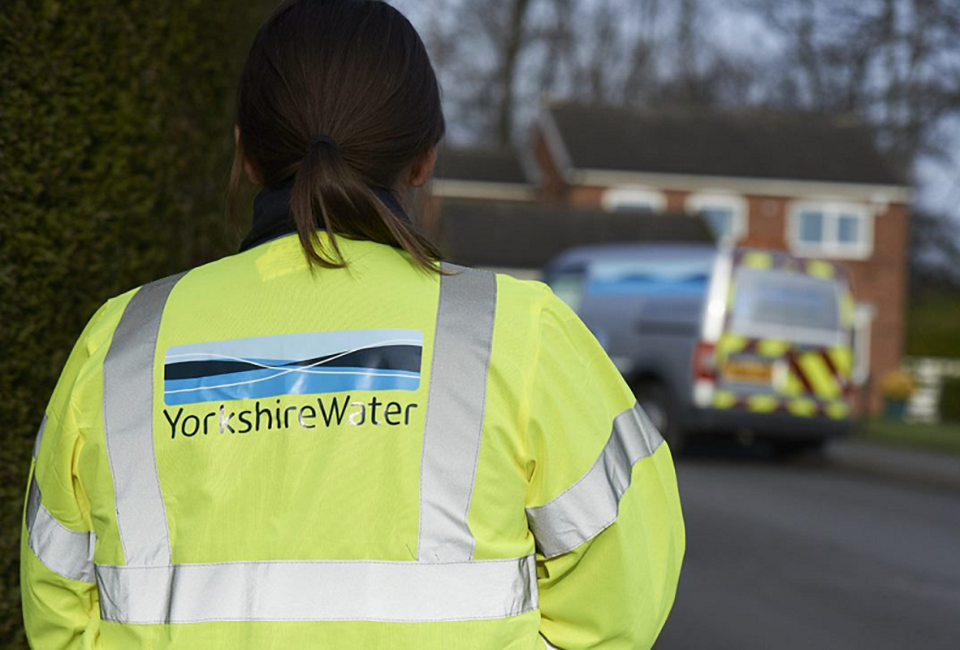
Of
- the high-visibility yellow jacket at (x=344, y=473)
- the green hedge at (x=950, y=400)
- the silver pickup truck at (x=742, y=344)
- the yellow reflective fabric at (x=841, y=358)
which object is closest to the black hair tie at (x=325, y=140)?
the high-visibility yellow jacket at (x=344, y=473)

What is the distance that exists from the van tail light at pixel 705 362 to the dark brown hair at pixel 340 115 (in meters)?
12.3

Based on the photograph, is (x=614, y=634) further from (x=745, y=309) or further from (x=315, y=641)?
(x=745, y=309)

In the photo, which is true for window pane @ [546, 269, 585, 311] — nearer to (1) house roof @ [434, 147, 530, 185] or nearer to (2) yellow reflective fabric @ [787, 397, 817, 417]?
(2) yellow reflective fabric @ [787, 397, 817, 417]

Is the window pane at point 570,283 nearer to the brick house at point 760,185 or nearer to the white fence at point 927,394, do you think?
the white fence at point 927,394

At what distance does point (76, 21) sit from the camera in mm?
3535

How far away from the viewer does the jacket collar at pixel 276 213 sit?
1.88 meters

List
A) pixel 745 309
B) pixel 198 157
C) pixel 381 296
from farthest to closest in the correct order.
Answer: pixel 745 309
pixel 198 157
pixel 381 296

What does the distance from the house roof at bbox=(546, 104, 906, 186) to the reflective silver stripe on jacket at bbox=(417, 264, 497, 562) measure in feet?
128

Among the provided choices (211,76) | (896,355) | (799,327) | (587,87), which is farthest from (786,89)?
(211,76)

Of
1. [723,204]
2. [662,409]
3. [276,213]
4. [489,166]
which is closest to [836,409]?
[662,409]

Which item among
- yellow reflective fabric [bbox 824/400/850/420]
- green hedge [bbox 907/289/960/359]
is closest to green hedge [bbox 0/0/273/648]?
yellow reflective fabric [bbox 824/400/850/420]

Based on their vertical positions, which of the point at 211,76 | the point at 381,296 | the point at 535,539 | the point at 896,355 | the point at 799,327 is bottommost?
the point at 896,355

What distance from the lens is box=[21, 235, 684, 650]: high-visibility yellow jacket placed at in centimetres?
170

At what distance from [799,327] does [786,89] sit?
3819 cm
